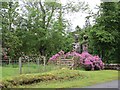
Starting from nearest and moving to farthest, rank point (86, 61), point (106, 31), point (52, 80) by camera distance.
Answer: point (52, 80) < point (86, 61) < point (106, 31)

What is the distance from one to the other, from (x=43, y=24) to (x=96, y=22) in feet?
14.9

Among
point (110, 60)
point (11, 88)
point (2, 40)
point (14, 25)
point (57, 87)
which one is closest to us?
point (11, 88)

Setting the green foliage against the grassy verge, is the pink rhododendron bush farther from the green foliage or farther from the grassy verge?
the grassy verge

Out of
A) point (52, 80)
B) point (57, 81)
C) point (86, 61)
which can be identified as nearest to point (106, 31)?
point (86, 61)

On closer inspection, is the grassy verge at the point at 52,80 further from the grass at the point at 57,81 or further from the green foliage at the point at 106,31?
the green foliage at the point at 106,31

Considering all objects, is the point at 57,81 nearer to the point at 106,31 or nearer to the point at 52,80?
the point at 52,80

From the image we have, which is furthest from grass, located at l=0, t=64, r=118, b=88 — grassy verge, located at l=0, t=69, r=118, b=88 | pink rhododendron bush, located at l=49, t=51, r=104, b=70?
pink rhododendron bush, located at l=49, t=51, r=104, b=70

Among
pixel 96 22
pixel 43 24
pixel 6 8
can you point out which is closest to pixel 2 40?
pixel 6 8

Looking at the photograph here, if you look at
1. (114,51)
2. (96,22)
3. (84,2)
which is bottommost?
(114,51)

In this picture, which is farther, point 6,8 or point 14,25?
point 14,25

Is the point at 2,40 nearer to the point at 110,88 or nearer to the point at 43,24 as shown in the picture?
the point at 43,24

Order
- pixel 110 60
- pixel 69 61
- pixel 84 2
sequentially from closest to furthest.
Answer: pixel 69 61 → pixel 110 60 → pixel 84 2

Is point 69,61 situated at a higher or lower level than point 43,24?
lower

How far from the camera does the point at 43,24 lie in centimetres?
2158
